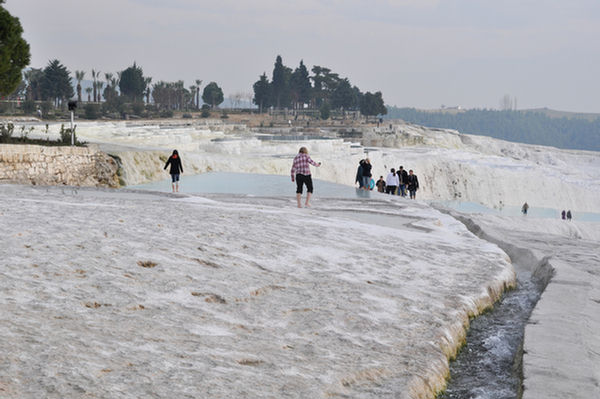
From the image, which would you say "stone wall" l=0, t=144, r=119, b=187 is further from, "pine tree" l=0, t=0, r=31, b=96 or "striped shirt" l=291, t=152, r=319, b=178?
"striped shirt" l=291, t=152, r=319, b=178

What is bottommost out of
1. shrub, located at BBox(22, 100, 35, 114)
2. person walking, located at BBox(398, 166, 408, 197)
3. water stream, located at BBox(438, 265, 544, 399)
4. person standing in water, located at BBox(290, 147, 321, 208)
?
water stream, located at BBox(438, 265, 544, 399)

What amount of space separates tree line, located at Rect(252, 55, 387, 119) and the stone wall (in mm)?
97517

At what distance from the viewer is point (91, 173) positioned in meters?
19.6

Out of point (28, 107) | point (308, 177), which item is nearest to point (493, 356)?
point (308, 177)

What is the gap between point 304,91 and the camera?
125 meters

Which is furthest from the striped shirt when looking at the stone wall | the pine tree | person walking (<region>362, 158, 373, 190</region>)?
the pine tree

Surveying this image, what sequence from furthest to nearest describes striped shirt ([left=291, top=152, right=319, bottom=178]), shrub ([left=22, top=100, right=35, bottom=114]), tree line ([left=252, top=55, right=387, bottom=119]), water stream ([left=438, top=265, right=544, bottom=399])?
tree line ([left=252, top=55, right=387, bottom=119])
shrub ([left=22, top=100, right=35, bottom=114])
striped shirt ([left=291, top=152, right=319, bottom=178])
water stream ([left=438, top=265, right=544, bottom=399])

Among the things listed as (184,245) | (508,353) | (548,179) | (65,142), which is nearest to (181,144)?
(65,142)

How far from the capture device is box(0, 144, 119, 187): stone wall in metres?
17.1

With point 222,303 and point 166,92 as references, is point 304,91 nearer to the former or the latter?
point 166,92

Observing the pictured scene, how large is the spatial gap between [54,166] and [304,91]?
10872 centimetres

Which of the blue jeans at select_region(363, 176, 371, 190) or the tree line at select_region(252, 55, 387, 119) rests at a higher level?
the tree line at select_region(252, 55, 387, 119)

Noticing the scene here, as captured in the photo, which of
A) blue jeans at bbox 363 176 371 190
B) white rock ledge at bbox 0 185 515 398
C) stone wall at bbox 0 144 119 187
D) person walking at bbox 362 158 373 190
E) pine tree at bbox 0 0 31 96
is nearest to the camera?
white rock ledge at bbox 0 185 515 398

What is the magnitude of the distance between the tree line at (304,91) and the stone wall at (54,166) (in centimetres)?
9752
